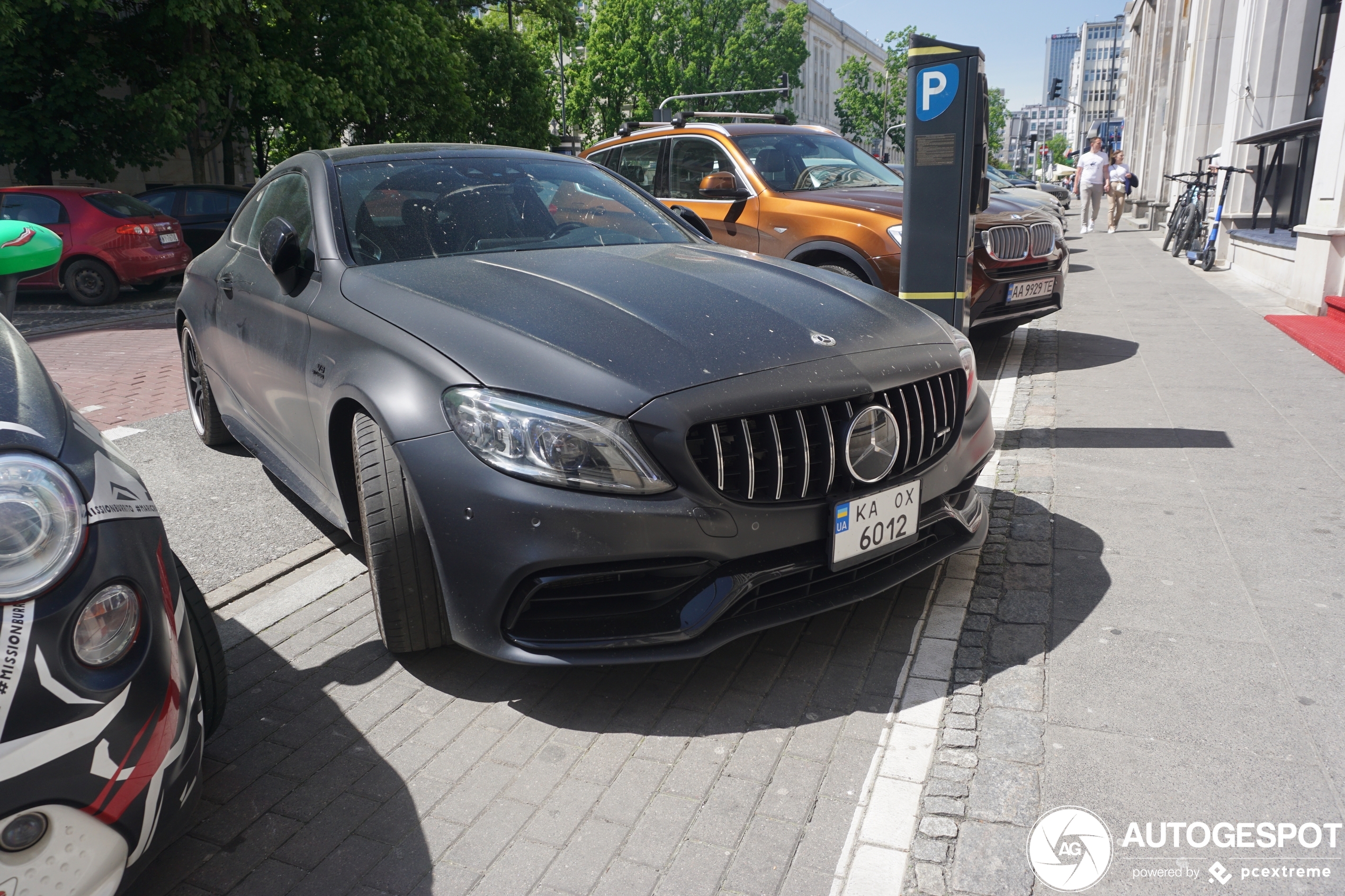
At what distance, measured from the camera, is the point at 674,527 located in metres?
2.49

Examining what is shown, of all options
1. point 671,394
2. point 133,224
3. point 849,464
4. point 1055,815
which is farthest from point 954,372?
point 133,224

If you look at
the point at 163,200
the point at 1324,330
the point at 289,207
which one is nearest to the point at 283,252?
the point at 289,207

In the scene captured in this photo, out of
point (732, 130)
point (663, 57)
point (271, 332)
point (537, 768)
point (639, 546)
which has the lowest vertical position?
point (537, 768)

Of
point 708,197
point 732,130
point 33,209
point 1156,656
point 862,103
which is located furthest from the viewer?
point 862,103

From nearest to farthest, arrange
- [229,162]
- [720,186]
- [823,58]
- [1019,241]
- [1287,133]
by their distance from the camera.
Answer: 1. [720,186]
2. [1019,241]
3. [1287,133]
4. [229,162]
5. [823,58]

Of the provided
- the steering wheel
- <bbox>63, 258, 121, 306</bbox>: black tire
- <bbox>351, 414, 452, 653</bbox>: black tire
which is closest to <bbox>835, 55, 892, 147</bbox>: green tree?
<bbox>63, 258, 121, 306</bbox>: black tire

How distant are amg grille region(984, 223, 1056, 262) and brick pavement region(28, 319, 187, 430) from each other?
5.77 m

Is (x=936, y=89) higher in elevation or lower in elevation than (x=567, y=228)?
higher

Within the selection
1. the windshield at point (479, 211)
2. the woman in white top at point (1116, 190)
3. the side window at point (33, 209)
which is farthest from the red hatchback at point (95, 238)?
the woman in white top at point (1116, 190)

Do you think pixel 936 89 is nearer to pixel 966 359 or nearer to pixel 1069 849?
pixel 966 359

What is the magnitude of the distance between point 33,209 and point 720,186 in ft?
35.7

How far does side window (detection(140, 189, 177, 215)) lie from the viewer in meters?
15.5

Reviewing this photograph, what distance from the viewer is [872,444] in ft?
9.16

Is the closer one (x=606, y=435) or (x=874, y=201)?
(x=606, y=435)
